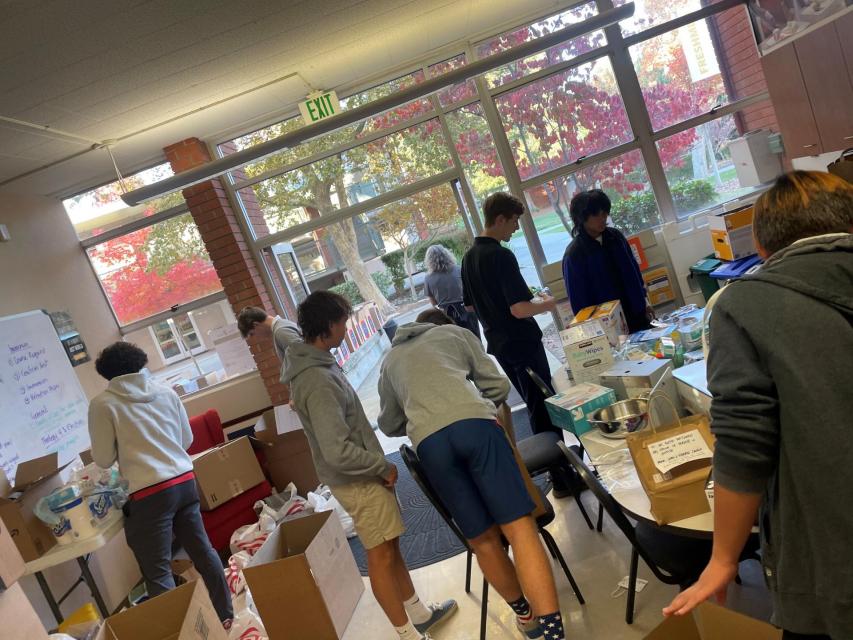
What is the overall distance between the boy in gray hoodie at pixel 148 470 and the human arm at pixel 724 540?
266 centimetres

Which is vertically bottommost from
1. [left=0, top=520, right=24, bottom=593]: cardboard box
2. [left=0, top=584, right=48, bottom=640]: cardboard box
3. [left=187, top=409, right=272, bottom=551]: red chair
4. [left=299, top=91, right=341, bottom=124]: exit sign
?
[left=187, top=409, right=272, bottom=551]: red chair

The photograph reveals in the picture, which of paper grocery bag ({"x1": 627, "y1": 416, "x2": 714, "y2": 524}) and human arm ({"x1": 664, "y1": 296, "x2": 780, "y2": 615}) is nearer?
human arm ({"x1": 664, "y1": 296, "x2": 780, "y2": 615})

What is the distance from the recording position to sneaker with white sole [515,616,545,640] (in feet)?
7.22

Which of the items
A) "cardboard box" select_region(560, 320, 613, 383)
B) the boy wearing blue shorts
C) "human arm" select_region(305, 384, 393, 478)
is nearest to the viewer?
the boy wearing blue shorts

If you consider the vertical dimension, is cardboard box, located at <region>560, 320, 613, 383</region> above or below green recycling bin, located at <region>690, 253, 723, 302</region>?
above

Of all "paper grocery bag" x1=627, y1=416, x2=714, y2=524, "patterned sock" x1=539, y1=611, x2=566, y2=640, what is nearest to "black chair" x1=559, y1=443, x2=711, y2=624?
"paper grocery bag" x1=627, y1=416, x2=714, y2=524

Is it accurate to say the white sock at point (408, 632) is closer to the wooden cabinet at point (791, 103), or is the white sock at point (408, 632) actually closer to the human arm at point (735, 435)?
the human arm at point (735, 435)

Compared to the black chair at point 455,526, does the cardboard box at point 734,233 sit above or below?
above

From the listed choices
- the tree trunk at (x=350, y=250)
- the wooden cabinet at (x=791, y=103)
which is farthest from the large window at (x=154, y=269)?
the wooden cabinet at (x=791, y=103)

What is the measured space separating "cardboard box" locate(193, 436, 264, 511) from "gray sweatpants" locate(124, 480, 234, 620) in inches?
28.6

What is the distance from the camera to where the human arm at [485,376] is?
93.8 inches

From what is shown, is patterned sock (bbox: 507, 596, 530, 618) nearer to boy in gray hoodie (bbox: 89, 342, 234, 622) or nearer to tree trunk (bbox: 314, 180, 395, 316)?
boy in gray hoodie (bbox: 89, 342, 234, 622)

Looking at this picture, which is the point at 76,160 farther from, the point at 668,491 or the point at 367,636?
the point at 668,491

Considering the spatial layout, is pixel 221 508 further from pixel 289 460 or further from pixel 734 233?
pixel 734 233
